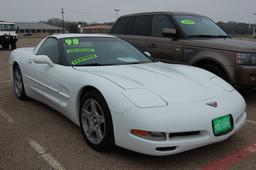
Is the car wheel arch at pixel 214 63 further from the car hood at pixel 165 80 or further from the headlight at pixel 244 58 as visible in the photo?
the car hood at pixel 165 80

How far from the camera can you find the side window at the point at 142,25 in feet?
22.4

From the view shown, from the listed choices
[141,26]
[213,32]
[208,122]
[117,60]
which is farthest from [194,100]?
[141,26]

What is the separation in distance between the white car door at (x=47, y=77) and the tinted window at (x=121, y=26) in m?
2.74

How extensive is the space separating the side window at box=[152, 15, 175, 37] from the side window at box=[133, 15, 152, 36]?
14 centimetres

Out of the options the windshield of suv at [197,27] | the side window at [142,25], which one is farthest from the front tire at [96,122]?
the side window at [142,25]

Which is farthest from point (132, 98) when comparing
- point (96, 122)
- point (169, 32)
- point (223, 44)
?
point (169, 32)

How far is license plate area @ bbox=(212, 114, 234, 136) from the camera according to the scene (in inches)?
119

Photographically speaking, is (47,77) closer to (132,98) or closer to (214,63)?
(132,98)

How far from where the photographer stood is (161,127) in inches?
111

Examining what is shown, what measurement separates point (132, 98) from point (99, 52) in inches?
61.1

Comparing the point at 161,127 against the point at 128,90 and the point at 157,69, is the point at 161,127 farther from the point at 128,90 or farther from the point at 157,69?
the point at 157,69

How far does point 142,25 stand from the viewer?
699 cm

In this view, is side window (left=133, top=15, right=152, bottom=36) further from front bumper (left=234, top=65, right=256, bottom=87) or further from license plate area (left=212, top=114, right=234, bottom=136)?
license plate area (left=212, top=114, right=234, bottom=136)

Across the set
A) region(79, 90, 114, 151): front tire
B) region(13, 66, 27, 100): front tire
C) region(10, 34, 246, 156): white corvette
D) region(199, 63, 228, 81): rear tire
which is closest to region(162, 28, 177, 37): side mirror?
region(199, 63, 228, 81): rear tire
